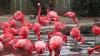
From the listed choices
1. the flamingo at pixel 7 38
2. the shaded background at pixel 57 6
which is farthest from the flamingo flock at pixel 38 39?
the shaded background at pixel 57 6

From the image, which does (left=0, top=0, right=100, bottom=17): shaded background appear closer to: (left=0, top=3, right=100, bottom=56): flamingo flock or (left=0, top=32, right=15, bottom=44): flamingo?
(left=0, top=3, right=100, bottom=56): flamingo flock

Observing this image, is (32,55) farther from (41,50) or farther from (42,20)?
(42,20)

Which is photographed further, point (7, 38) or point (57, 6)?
point (57, 6)

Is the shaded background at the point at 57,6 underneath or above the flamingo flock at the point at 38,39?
underneath

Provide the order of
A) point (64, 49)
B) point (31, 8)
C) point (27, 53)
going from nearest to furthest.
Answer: point (27, 53), point (64, 49), point (31, 8)

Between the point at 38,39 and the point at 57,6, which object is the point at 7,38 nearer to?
the point at 38,39

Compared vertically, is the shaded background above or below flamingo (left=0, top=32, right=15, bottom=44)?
below

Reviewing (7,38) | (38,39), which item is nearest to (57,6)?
(38,39)

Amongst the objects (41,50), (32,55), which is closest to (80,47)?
(32,55)

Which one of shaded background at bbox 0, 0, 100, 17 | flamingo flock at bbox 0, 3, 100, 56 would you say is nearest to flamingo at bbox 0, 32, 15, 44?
flamingo flock at bbox 0, 3, 100, 56

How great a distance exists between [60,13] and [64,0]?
1956 mm

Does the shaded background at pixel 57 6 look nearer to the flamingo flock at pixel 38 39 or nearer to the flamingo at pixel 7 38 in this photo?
the flamingo flock at pixel 38 39

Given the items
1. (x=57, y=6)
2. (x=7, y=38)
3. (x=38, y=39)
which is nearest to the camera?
(x=7, y=38)

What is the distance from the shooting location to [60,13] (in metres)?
26.0
